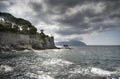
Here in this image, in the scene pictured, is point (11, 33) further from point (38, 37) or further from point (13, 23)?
point (38, 37)

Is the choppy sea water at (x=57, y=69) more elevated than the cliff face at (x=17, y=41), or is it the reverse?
the cliff face at (x=17, y=41)

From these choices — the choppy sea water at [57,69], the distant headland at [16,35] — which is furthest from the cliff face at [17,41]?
the choppy sea water at [57,69]

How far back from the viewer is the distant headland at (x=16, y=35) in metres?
75.4

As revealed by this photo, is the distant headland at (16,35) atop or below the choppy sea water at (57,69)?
atop

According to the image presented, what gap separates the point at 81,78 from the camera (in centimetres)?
1695

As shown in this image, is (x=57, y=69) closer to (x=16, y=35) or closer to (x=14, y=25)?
(x=16, y=35)

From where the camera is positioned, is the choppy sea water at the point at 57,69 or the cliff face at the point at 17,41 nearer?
the choppy sea water at the point at 57,69

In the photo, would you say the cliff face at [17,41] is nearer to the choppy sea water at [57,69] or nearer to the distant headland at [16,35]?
the distant headland at [16,35]

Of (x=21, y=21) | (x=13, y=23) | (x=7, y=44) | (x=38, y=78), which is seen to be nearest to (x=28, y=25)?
(x=21, y=21)

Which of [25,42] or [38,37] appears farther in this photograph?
[38,37]

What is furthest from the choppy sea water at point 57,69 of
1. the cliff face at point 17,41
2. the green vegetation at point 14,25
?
the green vegetation at point 14,25

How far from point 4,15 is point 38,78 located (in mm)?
85229

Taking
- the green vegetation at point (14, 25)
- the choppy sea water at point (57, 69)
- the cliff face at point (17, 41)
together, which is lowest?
the choppy sea water at point (57, 69)

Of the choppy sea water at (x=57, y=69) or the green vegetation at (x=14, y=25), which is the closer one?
the choppy sea water at (x=57, y=69)
